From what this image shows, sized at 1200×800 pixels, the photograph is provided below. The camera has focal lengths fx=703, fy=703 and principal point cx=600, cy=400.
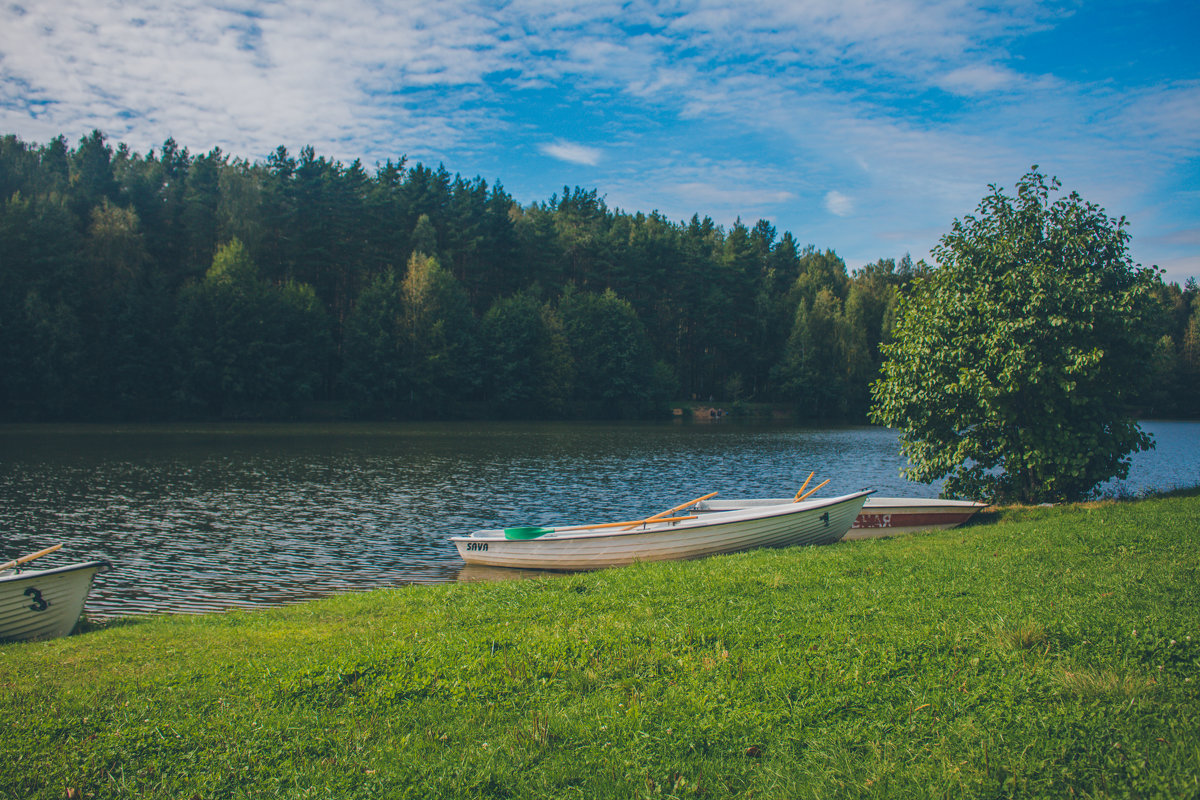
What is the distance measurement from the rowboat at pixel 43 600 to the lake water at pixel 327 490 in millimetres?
3122

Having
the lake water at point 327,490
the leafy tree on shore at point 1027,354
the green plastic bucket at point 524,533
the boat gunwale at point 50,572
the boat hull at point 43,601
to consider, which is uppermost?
the leafy tree on shore at point 1027,354

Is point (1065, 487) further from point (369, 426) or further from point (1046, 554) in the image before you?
point (369, 426)

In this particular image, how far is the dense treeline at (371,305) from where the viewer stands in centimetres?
6481

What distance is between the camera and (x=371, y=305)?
2940 inches

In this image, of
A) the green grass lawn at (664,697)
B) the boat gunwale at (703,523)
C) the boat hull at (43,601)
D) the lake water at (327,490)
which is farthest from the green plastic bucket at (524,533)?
the boat hull at (43,601)

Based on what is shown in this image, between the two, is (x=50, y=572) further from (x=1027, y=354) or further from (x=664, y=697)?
(x=1027, y=354)

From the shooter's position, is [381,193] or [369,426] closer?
[369,426]

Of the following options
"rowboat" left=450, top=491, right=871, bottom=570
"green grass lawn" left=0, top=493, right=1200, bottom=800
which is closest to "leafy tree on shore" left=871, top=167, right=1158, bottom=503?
"rowboat" left=450, top=491, right=871, bottom=570

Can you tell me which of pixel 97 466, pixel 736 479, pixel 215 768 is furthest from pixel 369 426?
pixel 215 768

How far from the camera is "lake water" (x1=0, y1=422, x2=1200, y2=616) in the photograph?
1602 centimetres

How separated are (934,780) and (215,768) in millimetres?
5088

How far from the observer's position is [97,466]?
3203 centimetres

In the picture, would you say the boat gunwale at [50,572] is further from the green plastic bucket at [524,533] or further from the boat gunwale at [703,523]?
the green plastic bucket at [524,533]

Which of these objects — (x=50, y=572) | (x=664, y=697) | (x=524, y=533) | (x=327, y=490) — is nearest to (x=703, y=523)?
(x=524, y=533)
